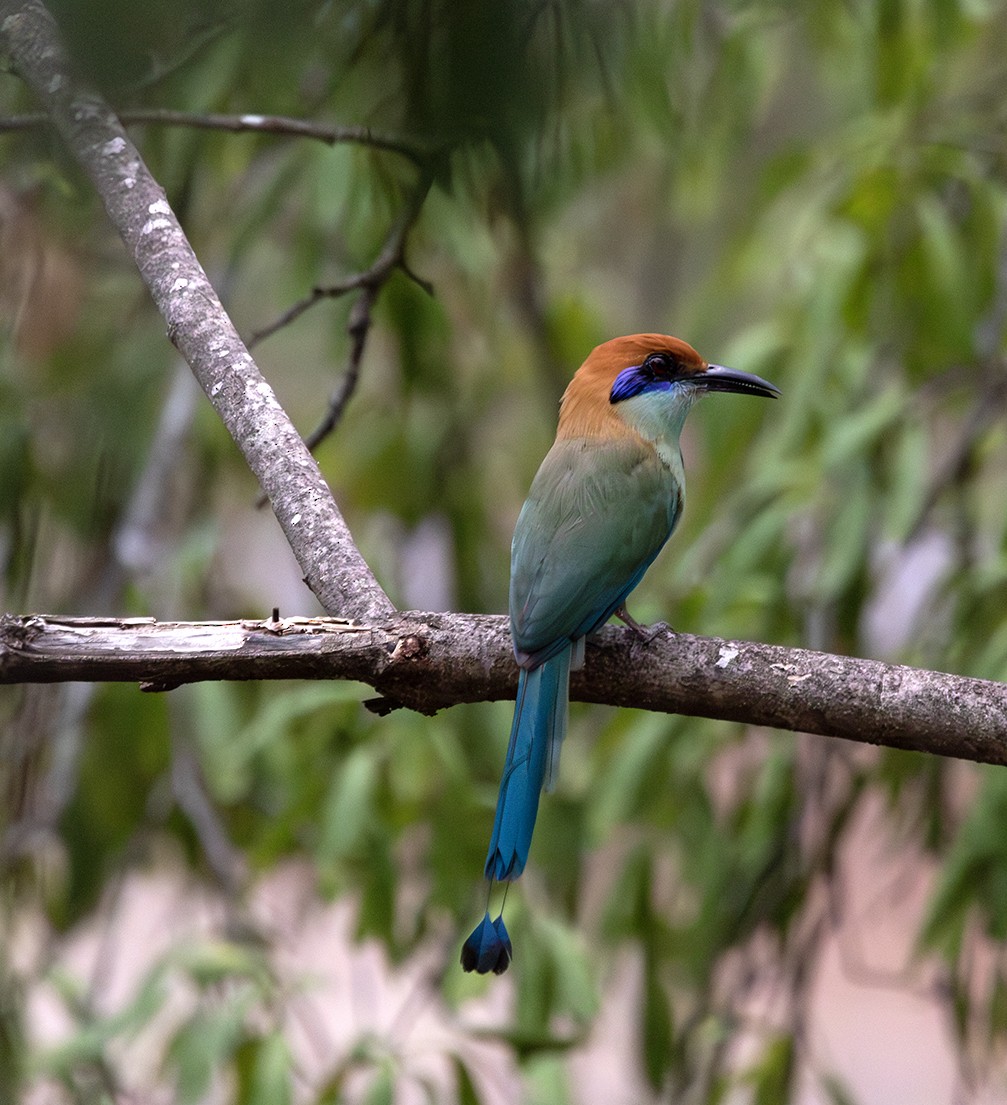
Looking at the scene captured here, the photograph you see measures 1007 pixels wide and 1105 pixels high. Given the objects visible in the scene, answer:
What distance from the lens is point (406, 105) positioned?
1.43m

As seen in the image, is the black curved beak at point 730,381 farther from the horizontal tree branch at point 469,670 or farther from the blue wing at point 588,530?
the horizontal tree branch at point 469,670

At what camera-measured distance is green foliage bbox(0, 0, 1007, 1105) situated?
2.54 m

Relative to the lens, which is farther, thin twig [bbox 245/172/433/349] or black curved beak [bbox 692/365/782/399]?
black curved beak [bbox 692/365/782/399]

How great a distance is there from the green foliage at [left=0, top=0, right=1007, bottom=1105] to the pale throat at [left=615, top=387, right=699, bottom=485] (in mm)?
251

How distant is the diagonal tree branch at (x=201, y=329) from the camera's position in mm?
1703

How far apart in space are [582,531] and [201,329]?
729 millimetres


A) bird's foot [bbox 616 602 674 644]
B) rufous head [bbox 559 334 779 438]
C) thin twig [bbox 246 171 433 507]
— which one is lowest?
bird's foot [bbox 616 602 674 644]

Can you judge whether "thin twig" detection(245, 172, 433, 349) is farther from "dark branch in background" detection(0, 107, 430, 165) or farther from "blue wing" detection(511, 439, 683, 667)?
"blue wing" detection(511, 439, 683, 667)

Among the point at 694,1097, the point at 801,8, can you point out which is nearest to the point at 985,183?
the point at 801,8

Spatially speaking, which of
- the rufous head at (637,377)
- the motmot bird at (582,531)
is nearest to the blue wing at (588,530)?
the motmot bird at (582,531)

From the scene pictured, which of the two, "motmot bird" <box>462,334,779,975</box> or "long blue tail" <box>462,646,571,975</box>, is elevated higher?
"motmot bird" <box>462,334,779,975</box>

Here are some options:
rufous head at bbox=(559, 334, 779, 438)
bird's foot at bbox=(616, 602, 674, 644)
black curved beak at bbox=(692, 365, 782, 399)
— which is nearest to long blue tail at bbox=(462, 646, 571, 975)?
bird's foot at bbox=(616, 602, 674, 644)

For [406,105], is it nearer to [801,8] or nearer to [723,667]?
[723,667]

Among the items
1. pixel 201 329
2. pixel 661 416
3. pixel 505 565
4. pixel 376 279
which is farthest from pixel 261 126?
pixel 505 565
